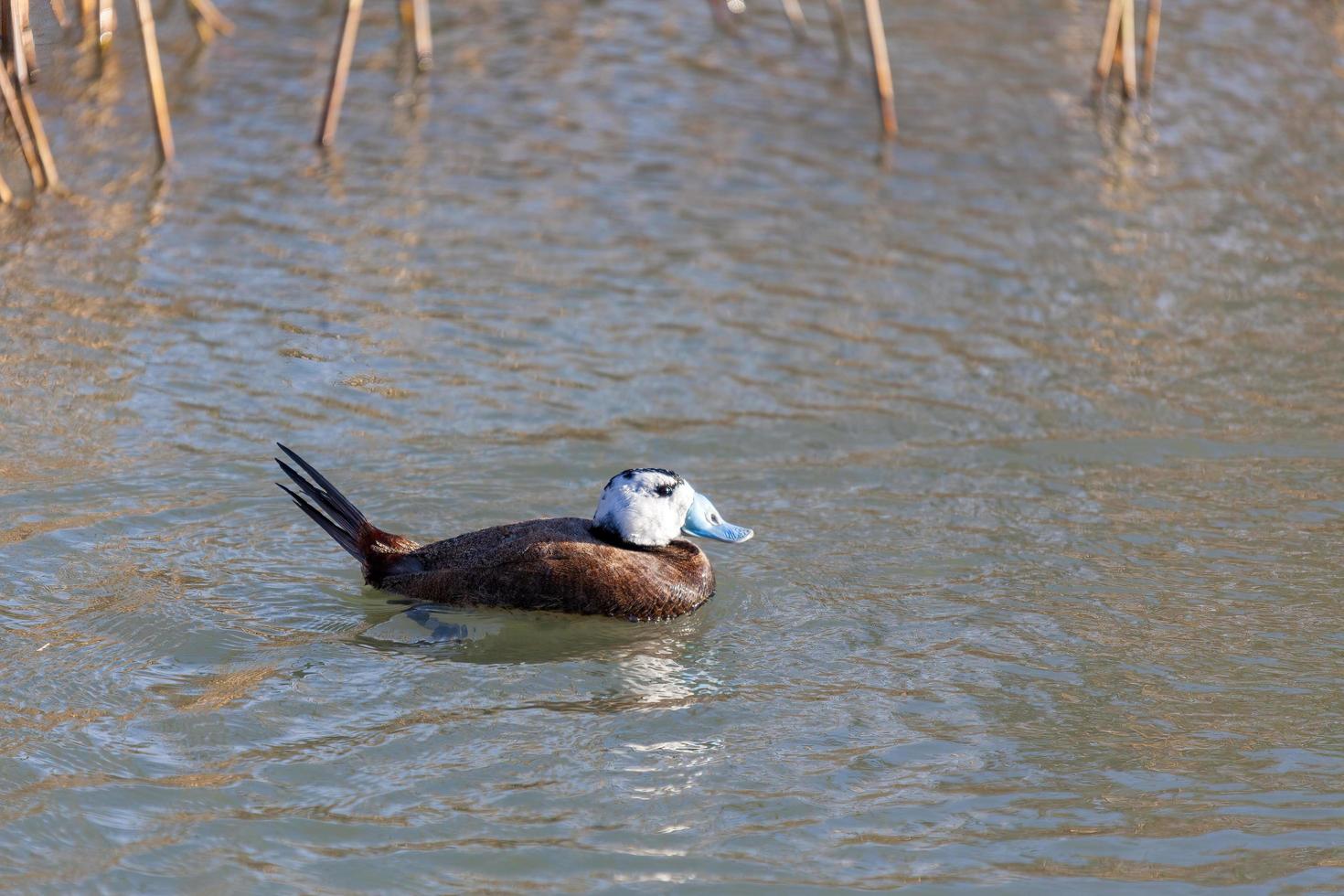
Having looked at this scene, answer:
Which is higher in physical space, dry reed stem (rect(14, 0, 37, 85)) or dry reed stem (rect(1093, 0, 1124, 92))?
dry reed stem (rect(14, 0, 37, 85))

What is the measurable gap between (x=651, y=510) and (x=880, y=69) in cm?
618

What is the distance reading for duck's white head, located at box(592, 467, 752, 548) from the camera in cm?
616

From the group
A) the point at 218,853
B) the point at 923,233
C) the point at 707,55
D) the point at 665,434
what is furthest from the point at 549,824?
the point at 707,55

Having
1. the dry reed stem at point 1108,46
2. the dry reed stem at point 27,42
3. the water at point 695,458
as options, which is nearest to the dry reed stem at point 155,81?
the water at point 695,458

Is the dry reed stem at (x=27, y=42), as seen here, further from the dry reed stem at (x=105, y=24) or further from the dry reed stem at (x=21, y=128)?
the dry reed stem at (x=105, y=24)

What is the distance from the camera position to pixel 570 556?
5957mm

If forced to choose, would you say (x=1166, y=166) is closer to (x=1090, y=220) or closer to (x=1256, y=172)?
(x=1256, y=172)

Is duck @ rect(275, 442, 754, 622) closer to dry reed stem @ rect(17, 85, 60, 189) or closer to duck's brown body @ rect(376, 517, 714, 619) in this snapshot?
duck's brown body @ rect(376, 517, 714, 619)

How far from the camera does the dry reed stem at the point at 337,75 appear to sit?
10469 millimetres

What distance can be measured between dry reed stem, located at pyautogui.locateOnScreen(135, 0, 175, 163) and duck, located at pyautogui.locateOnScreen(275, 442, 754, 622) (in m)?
4.63

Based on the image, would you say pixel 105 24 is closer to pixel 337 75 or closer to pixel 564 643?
pixel 337 75

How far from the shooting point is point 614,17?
14000 millimetres

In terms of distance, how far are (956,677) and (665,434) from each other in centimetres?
244

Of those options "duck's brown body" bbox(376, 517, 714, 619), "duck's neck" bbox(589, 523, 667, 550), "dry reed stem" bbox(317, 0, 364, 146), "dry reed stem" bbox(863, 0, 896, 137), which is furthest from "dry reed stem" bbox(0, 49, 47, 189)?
"dry reed stem" bbox(863, 0, 896, 137)
